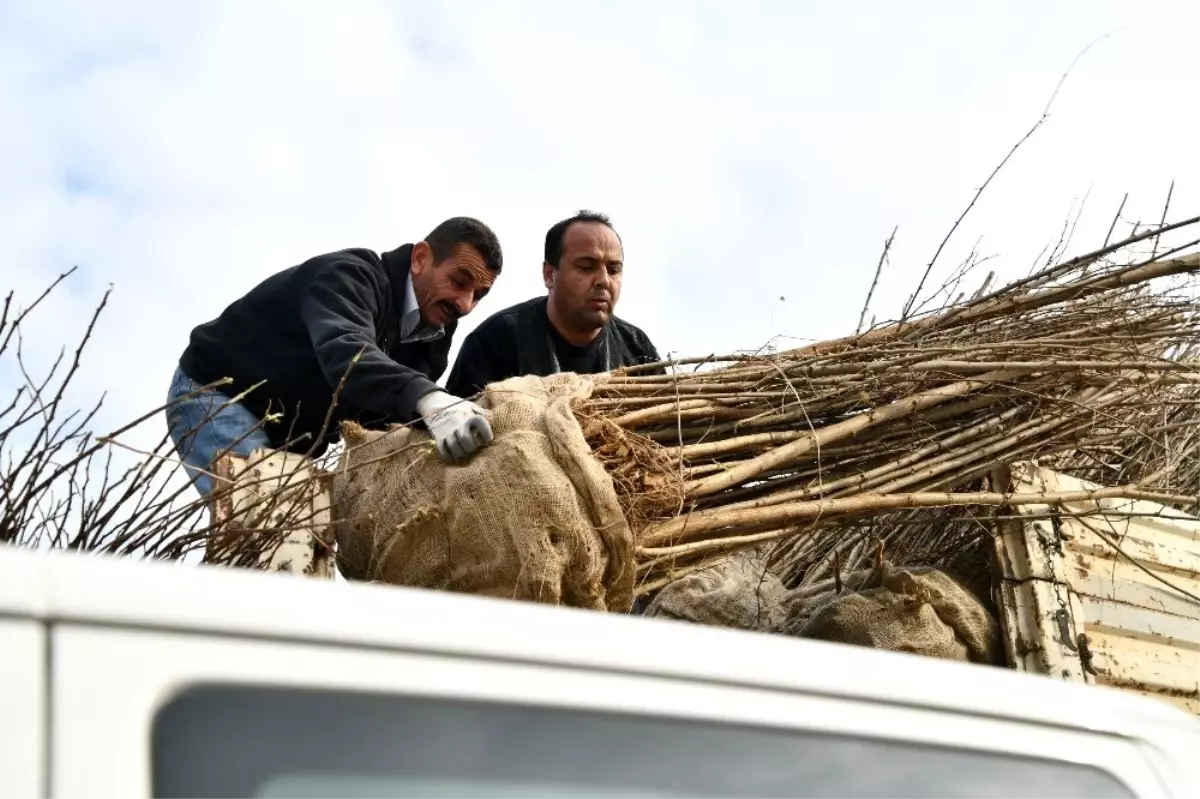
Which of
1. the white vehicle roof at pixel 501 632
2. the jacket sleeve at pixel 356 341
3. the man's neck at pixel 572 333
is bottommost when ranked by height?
the white vehicle roof at pixel 501 632

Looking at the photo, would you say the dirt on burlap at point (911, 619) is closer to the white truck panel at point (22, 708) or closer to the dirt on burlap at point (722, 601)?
the dirt on burlap at point (722, 601)

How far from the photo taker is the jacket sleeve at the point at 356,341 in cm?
272

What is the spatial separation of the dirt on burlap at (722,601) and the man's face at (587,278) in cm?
98

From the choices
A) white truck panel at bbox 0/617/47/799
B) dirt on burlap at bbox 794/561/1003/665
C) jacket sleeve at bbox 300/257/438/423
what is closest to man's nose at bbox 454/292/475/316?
jacket sleeve at bbox 300/257/438/423

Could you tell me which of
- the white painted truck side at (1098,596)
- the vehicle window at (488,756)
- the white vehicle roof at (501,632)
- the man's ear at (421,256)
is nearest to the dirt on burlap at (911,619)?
the white painted truck side at (1098,596)

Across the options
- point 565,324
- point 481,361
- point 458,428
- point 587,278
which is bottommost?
point 458,428

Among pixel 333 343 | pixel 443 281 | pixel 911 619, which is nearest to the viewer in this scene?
pixel 333 343

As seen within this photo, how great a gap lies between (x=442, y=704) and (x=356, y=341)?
2012 millimetres

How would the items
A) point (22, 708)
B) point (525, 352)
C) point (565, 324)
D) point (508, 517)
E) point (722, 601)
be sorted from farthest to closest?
point (565, 324) → point (525, 352) → point (722, 601) → point (508, 517) → point (22, 708)

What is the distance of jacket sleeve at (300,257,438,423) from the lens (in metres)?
2.72

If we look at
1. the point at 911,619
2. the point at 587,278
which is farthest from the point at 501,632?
the point at 587,278

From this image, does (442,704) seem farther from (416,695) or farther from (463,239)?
(463,239)

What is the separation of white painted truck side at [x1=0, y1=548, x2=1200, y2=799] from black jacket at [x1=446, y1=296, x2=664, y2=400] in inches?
107

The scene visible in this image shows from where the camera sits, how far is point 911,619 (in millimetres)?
3055
